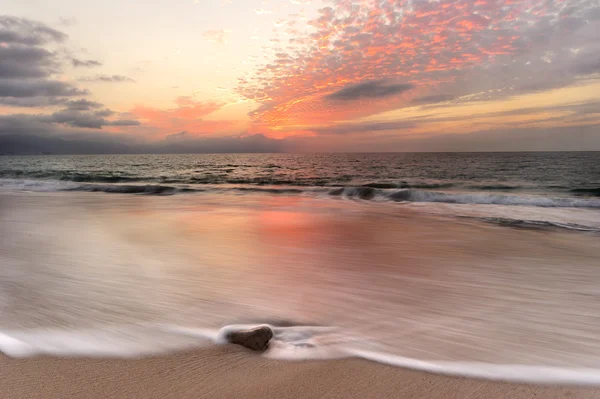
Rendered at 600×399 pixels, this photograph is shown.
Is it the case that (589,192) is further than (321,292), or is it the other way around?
(589,192)

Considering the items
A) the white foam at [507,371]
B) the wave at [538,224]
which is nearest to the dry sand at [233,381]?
the white foam at [507,371]

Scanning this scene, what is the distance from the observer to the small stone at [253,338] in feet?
7.83

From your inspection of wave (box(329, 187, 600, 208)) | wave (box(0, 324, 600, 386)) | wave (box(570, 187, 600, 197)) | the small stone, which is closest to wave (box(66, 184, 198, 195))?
wave (box(329, 187, 600, 208))

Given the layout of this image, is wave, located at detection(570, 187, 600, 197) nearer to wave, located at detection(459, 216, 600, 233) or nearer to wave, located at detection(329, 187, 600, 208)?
wave, located at detection(329, 187, 600, 208)

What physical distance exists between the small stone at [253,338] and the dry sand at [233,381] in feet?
0.40

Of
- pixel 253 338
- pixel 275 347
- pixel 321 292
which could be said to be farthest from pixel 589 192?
pixel 253 338

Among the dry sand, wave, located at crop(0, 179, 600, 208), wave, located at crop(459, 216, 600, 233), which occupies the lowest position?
wave, located at crop(459, 216, 600, 233)

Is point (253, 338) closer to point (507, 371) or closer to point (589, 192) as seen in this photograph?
point (507, 371)

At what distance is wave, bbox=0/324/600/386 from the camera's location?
2.13 m

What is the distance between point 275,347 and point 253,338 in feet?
0.56

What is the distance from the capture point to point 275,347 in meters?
2.42

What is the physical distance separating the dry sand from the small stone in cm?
12

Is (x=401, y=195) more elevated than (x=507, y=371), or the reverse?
(x=401, y=195)

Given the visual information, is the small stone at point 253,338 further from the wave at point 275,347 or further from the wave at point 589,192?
the wave at point 589,192
